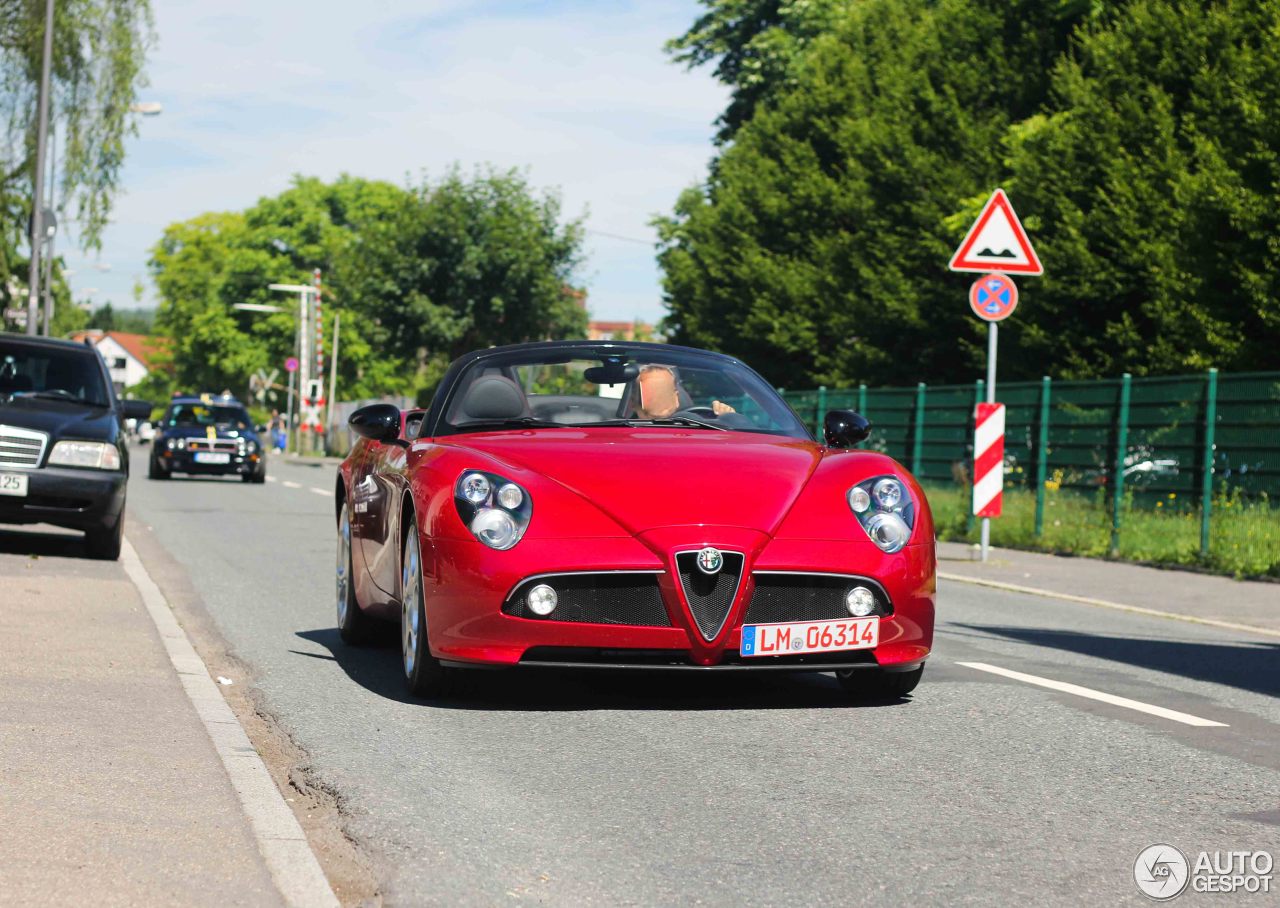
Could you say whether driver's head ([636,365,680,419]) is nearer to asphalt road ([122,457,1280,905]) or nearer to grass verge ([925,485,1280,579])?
asphalt road ([122,457,1280,905])

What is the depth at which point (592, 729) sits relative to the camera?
21.6 feet

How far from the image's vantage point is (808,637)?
6.59 metres

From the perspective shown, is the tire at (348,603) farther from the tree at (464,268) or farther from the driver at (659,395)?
the tree at (464,268)

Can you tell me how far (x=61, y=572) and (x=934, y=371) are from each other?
87.4 feet

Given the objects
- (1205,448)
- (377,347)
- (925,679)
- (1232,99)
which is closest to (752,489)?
(925,679)

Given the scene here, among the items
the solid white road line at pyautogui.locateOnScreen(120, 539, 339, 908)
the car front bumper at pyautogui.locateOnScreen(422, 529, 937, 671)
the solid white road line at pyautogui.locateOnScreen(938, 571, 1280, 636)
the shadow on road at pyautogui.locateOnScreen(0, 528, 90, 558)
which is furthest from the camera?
the shadow on road at pyautogui.locateOnScreen(0, 528, 90, 558)

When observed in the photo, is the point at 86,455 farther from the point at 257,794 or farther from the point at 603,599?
the point at 257,794

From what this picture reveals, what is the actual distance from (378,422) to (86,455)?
6512 mm

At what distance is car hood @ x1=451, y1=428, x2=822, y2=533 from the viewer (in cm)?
654

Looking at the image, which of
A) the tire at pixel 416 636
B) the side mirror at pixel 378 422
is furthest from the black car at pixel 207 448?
the tire at pixel 416 636

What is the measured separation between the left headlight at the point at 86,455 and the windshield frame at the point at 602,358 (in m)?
6.45

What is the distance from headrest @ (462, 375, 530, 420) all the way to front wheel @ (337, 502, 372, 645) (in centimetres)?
150

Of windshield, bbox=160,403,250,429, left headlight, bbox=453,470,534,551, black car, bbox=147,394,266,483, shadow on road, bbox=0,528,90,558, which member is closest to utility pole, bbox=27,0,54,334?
windshield, bbox=160,403,250,429

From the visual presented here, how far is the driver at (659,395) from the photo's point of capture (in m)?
7.91
